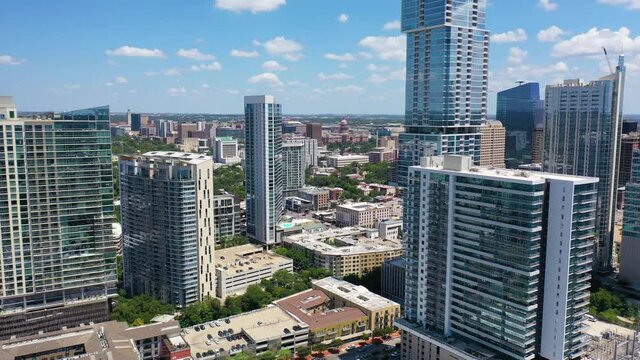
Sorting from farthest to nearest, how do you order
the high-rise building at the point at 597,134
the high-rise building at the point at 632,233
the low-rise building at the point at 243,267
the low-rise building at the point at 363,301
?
the high-rise building at the point at 597,134
the high-rise building at the point at 632,233
the low-rise building at the point at 243,267
the low-rise building at the point at 363,301

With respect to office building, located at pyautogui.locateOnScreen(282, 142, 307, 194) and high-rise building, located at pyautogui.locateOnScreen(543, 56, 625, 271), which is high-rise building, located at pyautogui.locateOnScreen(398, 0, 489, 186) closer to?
high-rise building, located at pyautogui.locateOnScreen(543, 56, 625, 271)

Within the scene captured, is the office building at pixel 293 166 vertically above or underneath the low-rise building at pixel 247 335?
above

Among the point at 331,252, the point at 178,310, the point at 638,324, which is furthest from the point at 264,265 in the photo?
the point at 638,324

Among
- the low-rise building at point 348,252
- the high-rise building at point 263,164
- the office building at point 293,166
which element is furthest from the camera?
the office building at point 293,166

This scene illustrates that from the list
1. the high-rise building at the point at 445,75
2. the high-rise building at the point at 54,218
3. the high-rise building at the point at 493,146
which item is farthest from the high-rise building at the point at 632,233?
the high-rise building at the point at 54,218

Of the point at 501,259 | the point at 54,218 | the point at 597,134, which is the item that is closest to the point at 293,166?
the point at 597,134

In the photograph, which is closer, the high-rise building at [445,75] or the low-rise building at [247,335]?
the low-rise building at [247,335]

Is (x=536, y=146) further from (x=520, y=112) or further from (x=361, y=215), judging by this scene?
(x=361, y=215)

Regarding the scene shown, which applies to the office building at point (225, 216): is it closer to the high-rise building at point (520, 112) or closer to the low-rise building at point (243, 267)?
the low-rise building at point (243, 267)
